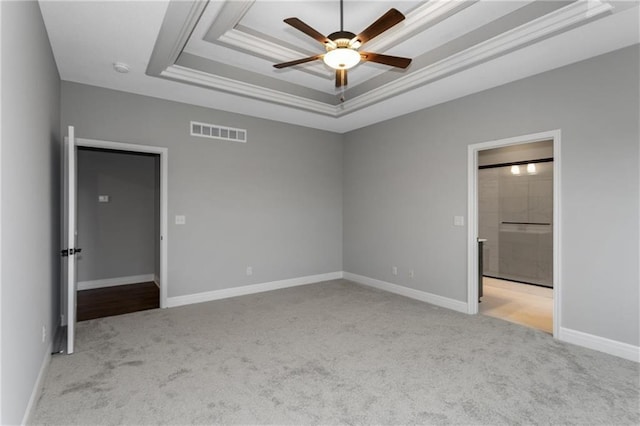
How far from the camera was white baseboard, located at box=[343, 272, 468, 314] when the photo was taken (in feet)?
14.4

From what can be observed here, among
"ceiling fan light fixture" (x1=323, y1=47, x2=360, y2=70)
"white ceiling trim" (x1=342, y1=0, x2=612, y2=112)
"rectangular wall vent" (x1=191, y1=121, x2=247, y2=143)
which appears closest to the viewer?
"white ceiling trim" (x1=342, y1=0, x2=612, y2=112)

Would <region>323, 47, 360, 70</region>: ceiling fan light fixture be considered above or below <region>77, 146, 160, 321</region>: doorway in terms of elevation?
above

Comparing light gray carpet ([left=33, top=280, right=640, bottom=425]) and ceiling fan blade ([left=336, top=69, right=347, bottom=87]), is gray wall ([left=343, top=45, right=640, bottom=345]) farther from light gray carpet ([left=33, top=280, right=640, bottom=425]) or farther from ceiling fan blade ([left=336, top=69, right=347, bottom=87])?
ceiling fan blade ([left=336, top=69, right=347, bottom=87])

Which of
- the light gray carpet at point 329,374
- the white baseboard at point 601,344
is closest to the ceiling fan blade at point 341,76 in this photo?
the light gray carpet at point 329,374

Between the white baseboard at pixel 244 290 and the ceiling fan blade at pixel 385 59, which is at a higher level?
the ceiling fan blade at pixel 385 59

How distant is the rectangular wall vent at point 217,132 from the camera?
470 cm

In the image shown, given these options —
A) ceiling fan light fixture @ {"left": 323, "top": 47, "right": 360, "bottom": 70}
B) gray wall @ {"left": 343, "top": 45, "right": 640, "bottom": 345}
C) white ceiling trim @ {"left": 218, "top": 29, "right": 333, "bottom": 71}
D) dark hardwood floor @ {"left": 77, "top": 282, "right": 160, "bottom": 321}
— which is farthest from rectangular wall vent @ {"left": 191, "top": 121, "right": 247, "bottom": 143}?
ceiling fan light fixture @ {"left": 323, "top": 47, "right": 360, "bottom": 70}

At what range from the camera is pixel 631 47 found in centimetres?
295

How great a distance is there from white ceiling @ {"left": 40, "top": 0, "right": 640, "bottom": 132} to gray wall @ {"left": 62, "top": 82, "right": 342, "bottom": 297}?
0.33 m

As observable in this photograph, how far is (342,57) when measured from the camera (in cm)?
272

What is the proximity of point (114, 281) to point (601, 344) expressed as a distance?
6.79 meters

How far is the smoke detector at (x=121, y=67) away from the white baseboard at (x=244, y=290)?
2.81 m

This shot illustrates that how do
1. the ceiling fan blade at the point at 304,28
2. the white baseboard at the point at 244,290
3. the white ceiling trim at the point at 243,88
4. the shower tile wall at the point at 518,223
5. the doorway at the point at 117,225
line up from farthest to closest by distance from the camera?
1. the shower tile wall at the point at 518,223
2. the doorway at the point at 117,225
3. the white baseboard at the point at 244,290
4. the white ceiling trim at the point at 243,88
5. the ceiling fan blade at the point at 304,28

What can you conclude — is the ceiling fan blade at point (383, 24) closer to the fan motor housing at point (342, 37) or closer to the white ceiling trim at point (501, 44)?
the fan motor housing at point (342, 37)
